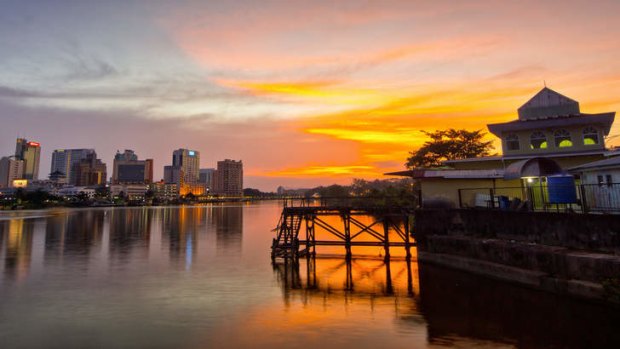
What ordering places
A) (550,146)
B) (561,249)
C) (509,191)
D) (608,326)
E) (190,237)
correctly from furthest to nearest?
1. (190,237)
2. (550,146)
3. (509,191)
4. (561,249)
5. (608,326)

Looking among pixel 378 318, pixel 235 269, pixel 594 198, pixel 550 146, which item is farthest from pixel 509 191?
pixel 235 269

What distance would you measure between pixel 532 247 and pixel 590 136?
64.8 feet

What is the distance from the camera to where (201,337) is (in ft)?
43.8

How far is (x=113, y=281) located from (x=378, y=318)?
18.1 meters

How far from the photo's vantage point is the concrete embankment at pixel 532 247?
14899 millimetres

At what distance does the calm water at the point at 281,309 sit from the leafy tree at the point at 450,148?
31254mm

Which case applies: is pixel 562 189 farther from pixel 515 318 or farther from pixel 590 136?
pixel 590 136

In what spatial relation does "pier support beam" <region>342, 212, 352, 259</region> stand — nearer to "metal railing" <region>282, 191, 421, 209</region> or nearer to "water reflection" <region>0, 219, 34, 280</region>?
"metal railing" <region>282, 191, 421, 209</region>

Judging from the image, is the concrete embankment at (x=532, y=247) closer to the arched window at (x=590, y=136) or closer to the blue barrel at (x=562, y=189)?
the blue barrel at (x=562, y=189)

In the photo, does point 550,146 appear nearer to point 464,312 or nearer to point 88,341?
point 464,312

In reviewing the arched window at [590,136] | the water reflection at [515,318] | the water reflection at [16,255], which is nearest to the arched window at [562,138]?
the arched window at [590,136]

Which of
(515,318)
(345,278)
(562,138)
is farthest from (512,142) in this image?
(515,318)

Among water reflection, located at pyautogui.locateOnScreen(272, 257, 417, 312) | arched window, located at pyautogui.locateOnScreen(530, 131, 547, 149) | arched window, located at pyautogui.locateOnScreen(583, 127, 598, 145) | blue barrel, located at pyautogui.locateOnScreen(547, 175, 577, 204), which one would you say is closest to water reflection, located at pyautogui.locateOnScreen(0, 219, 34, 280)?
water reflection, located at pyautogui.locateOnScreen(272, 257, 417, 312)

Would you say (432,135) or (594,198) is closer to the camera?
(594,198)
